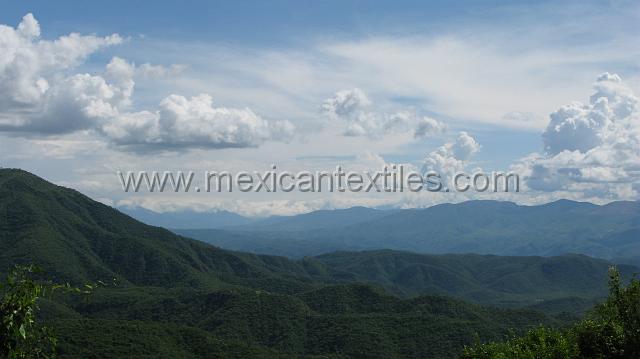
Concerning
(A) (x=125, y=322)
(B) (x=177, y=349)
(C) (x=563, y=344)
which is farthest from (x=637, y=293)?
(A) (x=125, y=322)

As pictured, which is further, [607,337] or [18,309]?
[607,337]

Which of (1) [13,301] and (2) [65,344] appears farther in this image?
(2) [65,344]

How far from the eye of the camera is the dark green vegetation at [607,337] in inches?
1897

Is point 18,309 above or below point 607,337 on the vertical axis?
above

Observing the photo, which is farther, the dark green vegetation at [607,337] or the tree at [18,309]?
the dark green vegetation at [607,337]

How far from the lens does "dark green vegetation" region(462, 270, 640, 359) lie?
48188mm

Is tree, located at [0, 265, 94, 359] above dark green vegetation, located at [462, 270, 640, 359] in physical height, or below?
above

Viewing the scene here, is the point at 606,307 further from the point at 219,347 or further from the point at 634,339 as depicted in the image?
the point at 219,347

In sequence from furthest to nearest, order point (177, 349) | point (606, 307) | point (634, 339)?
point (177, 349)
point (606, 307)
point (634, 339)

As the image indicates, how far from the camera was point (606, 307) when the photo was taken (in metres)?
52.5

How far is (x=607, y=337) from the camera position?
4897 cm

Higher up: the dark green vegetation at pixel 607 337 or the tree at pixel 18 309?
the tree at pixel 18 309

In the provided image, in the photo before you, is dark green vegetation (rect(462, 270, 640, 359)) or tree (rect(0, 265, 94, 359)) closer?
tree (rect(0, 265, 94, 359))

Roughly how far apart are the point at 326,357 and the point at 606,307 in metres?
154
